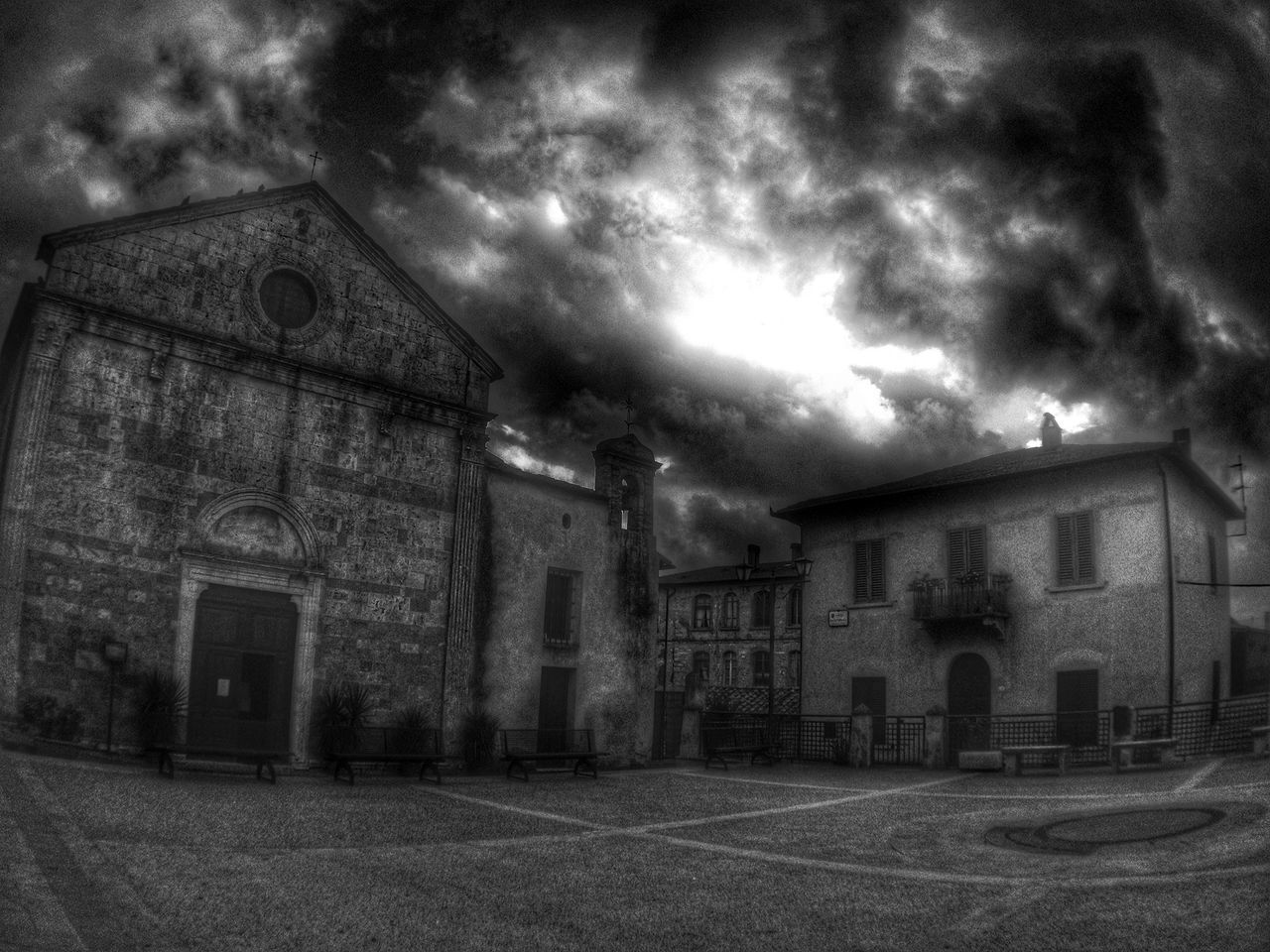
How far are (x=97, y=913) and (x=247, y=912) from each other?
941 mm

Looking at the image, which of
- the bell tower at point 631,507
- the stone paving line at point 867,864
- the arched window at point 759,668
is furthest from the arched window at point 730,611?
the stone paving line at point 867,864

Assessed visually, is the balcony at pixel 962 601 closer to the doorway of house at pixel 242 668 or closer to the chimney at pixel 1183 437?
the chimney at pixel 1183 437

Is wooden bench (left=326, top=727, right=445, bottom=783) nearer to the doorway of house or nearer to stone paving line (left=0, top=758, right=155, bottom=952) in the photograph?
the doorway of house

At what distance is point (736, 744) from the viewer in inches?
952

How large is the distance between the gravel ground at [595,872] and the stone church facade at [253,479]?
332 cm

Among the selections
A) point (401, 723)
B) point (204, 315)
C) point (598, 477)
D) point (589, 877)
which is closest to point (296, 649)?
point (401, 723)

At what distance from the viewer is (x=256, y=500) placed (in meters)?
18.9

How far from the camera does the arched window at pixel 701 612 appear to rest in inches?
1978

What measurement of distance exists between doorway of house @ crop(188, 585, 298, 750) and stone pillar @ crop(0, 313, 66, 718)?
2.92 metres

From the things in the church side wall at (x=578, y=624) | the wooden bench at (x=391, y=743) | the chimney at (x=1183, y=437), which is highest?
the chimney at (x=1183, y=437)

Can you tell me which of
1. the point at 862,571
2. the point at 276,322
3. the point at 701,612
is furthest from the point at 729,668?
the point at 276,322

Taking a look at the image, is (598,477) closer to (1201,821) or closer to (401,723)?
(401,723)

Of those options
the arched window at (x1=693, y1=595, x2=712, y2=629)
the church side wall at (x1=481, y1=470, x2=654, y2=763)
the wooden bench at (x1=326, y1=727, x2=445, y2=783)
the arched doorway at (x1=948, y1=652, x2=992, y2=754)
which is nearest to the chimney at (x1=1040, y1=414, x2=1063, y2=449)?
the arched doorway at (x1=948, y1=652, x2=992, y2=754)

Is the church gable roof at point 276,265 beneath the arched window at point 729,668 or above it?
above
